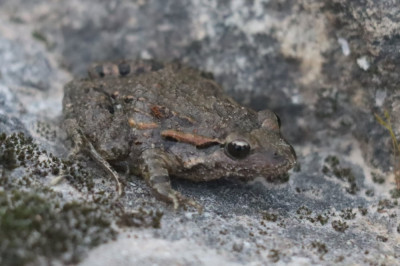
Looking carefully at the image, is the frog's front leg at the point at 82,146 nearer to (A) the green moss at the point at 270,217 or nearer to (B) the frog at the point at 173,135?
(B) the frog at the point at 173,135

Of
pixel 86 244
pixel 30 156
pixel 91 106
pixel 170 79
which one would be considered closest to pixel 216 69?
pixel 170 79

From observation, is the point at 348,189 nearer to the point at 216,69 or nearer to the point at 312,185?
the point at 312,185

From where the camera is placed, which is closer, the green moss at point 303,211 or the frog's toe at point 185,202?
the frog's toe at point 185,202

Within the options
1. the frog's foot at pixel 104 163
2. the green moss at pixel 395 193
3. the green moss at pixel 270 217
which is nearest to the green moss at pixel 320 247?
the green moss at pixel 270 217

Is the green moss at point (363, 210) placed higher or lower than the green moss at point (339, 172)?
lower

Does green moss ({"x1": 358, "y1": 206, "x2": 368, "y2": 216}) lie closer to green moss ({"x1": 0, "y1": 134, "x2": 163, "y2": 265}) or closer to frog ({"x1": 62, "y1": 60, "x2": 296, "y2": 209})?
frog ({"x1": 62, "y1": 60, "x2": 296, "y2": 209})

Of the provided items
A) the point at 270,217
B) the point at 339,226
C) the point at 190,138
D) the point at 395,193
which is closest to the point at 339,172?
the point at 395,193

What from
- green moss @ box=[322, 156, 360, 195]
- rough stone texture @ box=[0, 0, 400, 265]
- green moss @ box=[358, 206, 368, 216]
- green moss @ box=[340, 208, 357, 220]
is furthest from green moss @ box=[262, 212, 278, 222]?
green moss @ box=[322, 156, 360, 195]
